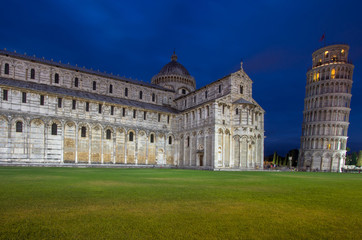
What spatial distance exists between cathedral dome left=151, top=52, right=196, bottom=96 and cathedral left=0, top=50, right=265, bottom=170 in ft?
28.8

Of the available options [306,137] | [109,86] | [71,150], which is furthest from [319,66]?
[71,150]

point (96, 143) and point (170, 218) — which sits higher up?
point (170, 218)

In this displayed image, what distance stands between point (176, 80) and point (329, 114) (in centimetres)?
4650

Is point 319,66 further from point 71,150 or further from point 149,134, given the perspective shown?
point 71,150

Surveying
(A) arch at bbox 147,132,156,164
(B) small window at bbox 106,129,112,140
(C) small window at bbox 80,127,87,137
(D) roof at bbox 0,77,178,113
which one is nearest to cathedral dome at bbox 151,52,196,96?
(D) roof at bbox 0,77,178,113

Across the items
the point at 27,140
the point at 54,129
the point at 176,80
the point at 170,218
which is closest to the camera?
the point at 170,218

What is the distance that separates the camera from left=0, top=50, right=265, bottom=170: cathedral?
1462 inches

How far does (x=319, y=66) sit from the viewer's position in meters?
75.9

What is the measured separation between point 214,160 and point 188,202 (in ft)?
112

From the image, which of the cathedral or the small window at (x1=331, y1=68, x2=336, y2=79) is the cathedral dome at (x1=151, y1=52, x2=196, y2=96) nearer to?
the cathedral

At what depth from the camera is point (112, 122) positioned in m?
44.8

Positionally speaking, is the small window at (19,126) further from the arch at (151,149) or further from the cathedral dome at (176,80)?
the cathedral dome at (176,80)

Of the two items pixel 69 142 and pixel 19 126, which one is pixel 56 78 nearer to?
pixel 19 126

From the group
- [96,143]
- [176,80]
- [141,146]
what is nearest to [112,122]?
[96,143]
